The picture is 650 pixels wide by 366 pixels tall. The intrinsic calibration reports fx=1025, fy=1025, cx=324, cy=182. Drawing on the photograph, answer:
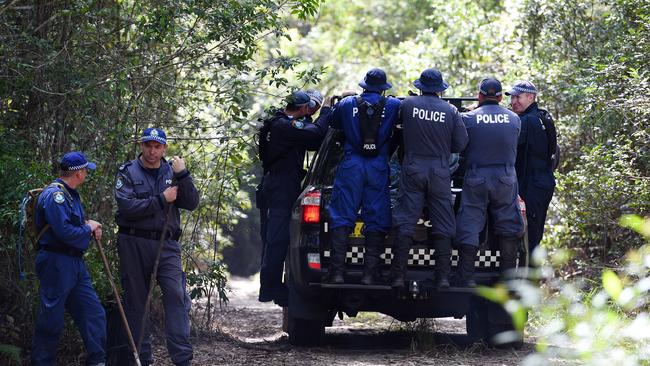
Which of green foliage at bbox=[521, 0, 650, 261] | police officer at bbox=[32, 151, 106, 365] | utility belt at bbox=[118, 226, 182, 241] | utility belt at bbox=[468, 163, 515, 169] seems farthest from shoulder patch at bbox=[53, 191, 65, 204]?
green foliage at bbox=[521, 0, 650, 261]

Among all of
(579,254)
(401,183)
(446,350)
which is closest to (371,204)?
(401,183)

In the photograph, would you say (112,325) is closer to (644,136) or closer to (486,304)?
(486,304)

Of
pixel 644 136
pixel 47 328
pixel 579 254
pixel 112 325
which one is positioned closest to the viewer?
pixel 47 328

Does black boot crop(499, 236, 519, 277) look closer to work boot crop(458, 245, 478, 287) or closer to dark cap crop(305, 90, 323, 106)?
work boot crop(458, 245, 478, 287)

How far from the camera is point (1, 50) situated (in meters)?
7.95

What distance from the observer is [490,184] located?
8438 millimetres

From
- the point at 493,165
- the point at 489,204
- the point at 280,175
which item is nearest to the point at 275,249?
the point at 280,175

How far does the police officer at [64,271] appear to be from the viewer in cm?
A: 681

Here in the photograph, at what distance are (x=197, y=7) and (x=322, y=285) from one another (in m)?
2.55

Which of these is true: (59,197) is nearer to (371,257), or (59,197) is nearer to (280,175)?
(371,257)

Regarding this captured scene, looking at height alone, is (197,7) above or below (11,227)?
above

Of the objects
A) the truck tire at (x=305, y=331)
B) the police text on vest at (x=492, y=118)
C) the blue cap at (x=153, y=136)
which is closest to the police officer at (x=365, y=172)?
the police text on vest at (x=492, y=118)

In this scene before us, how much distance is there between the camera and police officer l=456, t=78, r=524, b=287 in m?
8.30

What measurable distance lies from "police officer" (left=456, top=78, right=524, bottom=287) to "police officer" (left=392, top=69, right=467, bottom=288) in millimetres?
174
